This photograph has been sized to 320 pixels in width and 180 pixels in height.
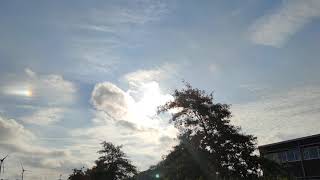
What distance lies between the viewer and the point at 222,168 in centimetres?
3738

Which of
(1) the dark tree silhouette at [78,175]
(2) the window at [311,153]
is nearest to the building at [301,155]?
(2) the window at [311,153]

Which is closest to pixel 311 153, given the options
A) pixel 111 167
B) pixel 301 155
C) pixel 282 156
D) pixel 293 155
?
pixel 301 155

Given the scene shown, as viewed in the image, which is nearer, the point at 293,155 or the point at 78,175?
the point at 293,155

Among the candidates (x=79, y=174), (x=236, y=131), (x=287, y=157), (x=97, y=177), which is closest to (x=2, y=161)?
(x=79, y=174)

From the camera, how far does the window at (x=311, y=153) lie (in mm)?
52312

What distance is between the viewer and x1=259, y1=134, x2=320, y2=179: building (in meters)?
52.4

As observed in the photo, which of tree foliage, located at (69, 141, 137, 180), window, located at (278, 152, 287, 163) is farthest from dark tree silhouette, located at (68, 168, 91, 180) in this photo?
window, located at (278, 152, 287, 163)

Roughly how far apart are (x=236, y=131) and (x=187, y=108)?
5820 mm

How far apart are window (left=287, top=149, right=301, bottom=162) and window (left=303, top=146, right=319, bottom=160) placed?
5.13ft

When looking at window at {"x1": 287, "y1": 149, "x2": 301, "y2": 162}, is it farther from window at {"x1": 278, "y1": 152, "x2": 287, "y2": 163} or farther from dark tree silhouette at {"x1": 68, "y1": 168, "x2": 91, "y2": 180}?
dark tree silhouette at {"x1": 68, "y1": 168, "x2": 91, "y2": 180}

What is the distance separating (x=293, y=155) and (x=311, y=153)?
4005mm

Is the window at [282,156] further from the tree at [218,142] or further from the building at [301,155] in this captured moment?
the tree at [218,142]

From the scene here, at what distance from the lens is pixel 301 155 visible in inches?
2169

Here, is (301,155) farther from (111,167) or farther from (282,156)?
(111,167)
